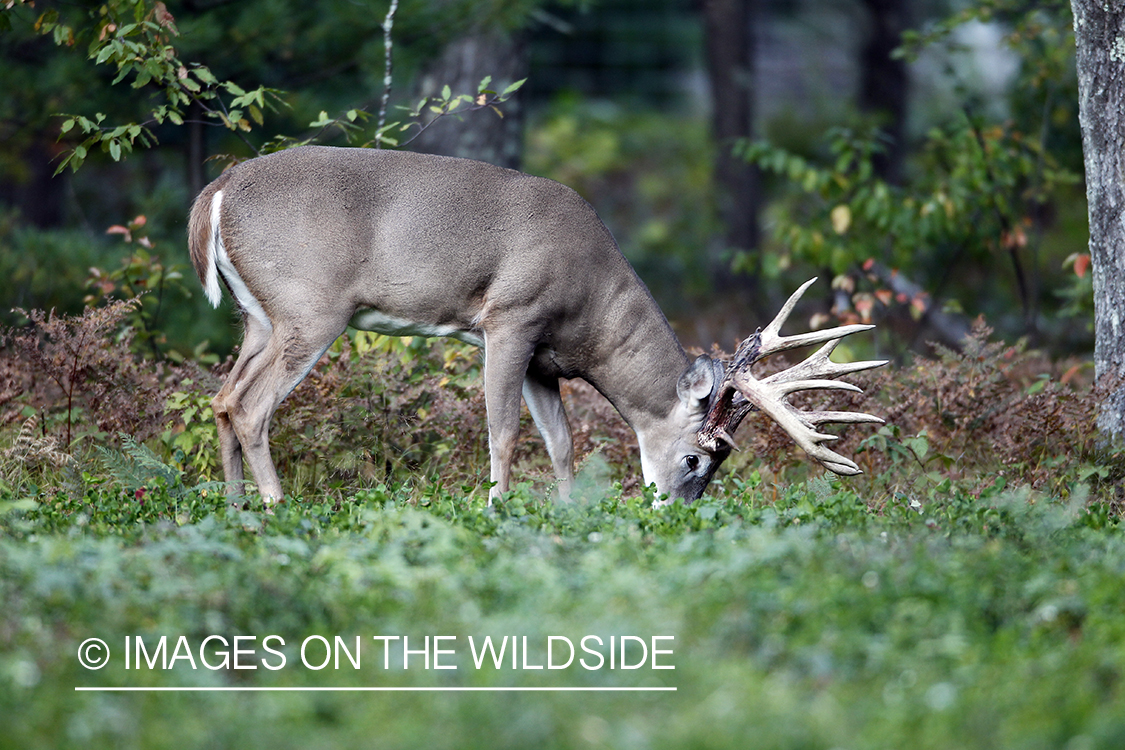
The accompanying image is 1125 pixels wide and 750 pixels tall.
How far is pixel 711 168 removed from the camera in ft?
56.3

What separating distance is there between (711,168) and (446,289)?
40.4 ft

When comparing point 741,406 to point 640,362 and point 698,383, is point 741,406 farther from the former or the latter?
point 640,362

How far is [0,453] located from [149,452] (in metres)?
0.67

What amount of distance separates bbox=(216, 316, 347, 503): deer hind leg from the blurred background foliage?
1.10 metres

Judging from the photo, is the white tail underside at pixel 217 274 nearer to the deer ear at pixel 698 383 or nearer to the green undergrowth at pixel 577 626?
the green undergrowth at pixel 577 626

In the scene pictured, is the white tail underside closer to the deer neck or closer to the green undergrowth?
the green undergrowth

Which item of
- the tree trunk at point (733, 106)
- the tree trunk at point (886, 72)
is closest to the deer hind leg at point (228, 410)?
the tree trunk at point (733, 106)

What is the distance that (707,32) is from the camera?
14000 millimetres

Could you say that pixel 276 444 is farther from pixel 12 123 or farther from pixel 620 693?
pixel 12 123

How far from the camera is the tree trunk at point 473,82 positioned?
8.91m

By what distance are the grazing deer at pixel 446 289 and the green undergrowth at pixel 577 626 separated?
1.06 meters

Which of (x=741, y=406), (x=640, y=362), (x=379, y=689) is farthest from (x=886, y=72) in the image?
(x=379, y=689)

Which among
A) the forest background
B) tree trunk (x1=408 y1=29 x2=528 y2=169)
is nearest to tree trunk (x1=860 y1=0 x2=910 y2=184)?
the forest background

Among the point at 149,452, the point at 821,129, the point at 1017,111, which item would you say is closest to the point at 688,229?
the point at 821,129
